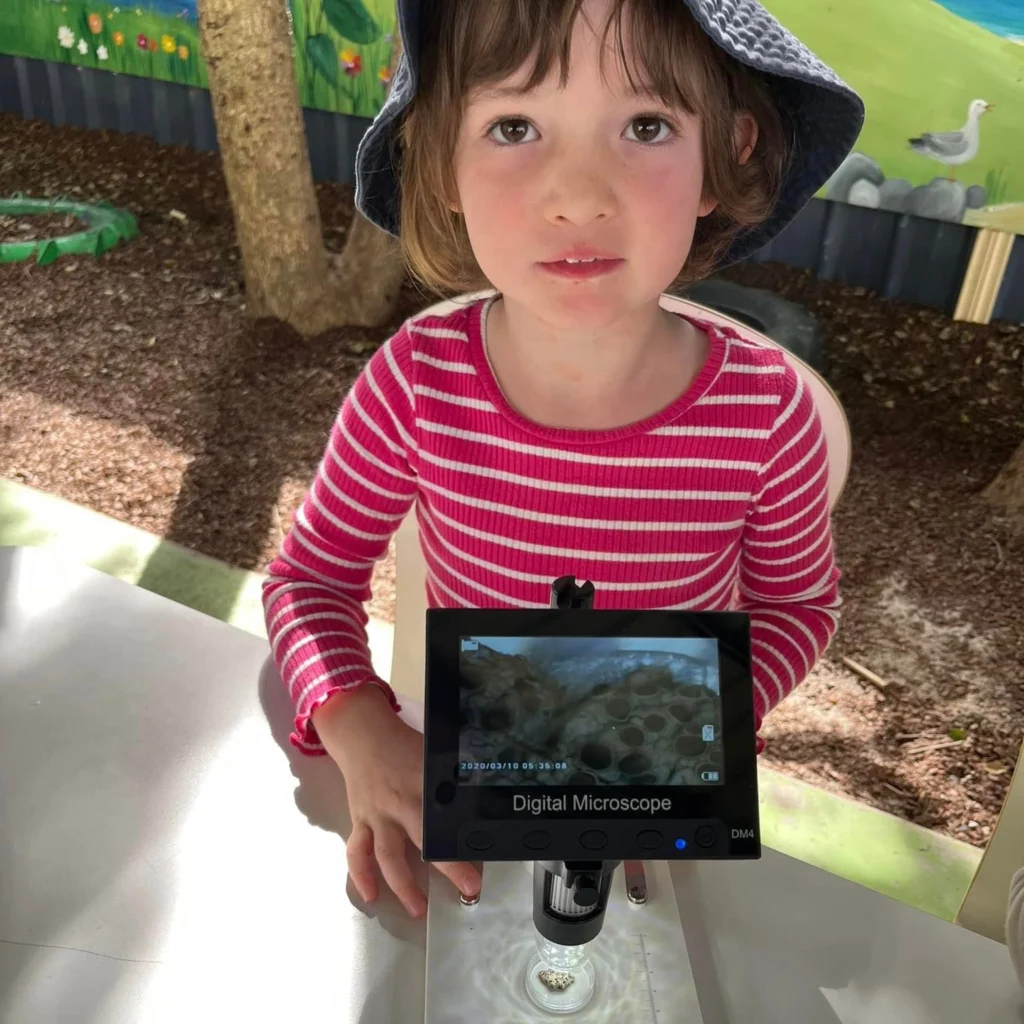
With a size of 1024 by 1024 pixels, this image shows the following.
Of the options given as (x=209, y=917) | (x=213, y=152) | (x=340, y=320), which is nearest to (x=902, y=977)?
(x=209, y=917)

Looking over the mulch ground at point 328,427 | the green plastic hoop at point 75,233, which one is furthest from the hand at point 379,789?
the green plastic hoop at point 75,233

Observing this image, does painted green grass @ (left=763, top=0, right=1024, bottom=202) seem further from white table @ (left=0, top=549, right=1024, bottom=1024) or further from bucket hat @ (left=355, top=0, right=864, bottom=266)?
white table @ (left=0, top=549, right=1024, bottom=1024)

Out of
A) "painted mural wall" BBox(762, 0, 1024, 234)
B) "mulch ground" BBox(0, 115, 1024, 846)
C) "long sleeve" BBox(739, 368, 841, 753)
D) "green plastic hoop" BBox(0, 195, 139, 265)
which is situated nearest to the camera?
"long sleeve" BBox(739, 368, 841, 753)

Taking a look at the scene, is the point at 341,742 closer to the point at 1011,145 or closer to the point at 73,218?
the point at 1011,145

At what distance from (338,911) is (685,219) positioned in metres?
0.52

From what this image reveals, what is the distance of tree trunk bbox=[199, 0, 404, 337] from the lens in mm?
2164

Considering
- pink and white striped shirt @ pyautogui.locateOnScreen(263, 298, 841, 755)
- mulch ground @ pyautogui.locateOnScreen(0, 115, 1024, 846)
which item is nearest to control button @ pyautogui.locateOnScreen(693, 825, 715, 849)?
pink and white striped shirt @ pyautogui.locateOnScreen(263, 298, 841, 755)

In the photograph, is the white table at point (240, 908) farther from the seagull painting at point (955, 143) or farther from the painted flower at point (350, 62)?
the painted flower at point (350, 62)

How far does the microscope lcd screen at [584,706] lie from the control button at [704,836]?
3 centimetres

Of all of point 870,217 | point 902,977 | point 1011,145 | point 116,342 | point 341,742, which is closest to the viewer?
point 902,977

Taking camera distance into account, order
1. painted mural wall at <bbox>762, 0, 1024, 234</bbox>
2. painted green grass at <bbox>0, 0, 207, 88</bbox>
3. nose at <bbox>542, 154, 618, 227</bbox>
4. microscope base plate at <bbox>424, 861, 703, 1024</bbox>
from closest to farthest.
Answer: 1. microscope base plate at <bbox>424, 861, 703, 1024</bbox>
2. nose at <bbox>542, 154, 618, 227</bbox>
3. painted mural wall at <bbox>762, 0, 1024, 234</bbox>
4. painted green grass at <bbox>0, 0, 207, 88</bbox>

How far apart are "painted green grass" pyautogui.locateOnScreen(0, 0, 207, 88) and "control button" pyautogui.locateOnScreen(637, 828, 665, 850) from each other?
2.38 meters

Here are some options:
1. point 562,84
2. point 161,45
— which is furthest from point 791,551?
point 161,45

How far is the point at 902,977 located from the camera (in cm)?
60
